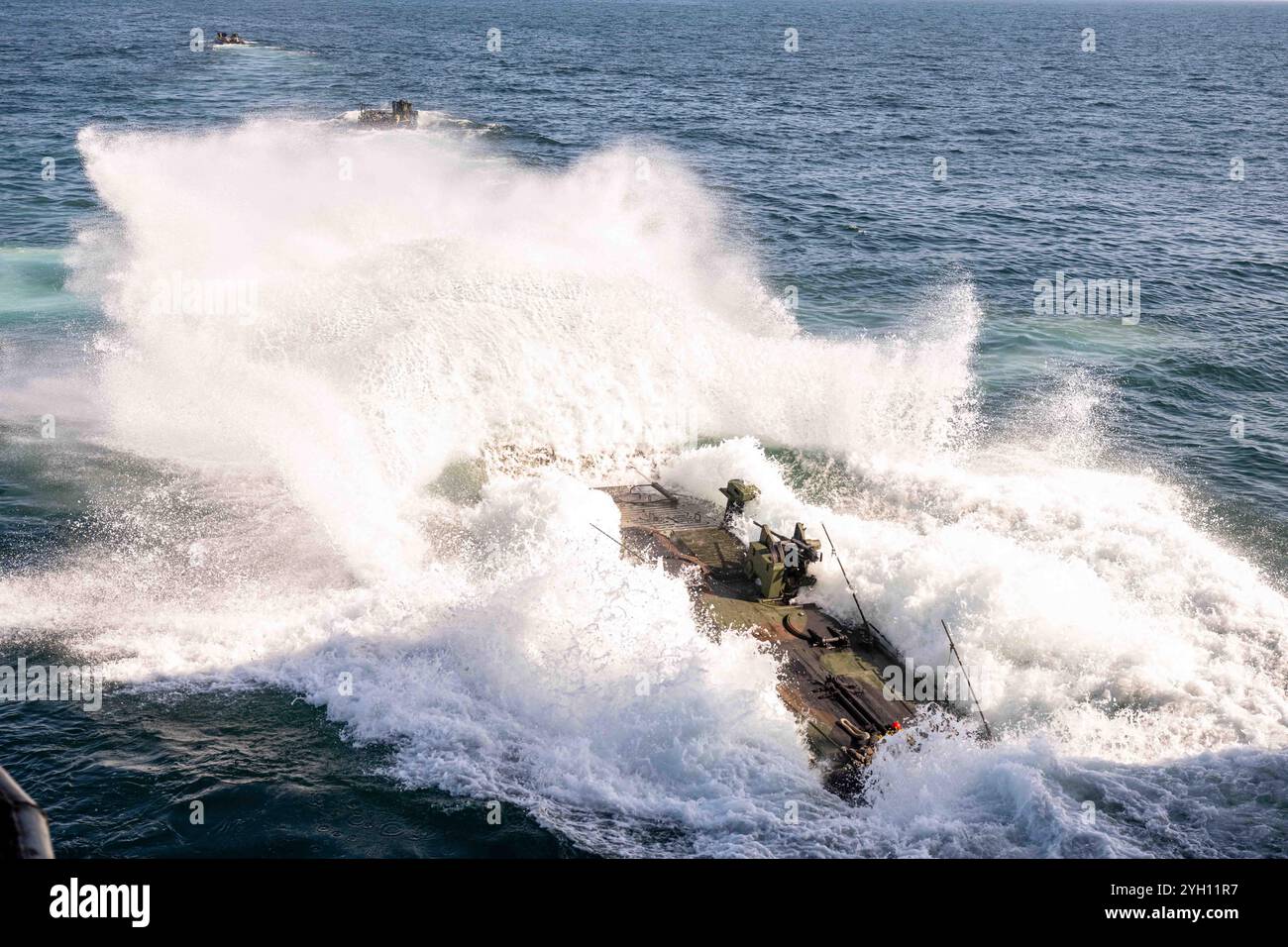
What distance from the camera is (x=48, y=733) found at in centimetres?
2025

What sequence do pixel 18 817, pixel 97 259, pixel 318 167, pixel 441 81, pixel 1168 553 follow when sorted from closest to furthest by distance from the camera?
1. pixel 18 817
2. pixel 1168 553
3. pixel 97 259
4. pixel 318 167
5. pixel 441 81

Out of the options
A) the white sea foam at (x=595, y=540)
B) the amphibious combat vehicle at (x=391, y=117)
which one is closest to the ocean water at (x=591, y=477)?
the white sea foam at (x=595, y=540)

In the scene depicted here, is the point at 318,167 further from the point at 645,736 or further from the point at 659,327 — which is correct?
the point at 645,736

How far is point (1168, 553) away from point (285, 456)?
24347 mm

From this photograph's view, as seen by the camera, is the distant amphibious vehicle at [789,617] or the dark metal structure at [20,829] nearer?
the dark metal structure at [20,829]

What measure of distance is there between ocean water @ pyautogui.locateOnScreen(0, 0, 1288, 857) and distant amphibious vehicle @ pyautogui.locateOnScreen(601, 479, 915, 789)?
2.56 feet

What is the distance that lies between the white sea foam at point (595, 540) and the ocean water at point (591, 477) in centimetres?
12

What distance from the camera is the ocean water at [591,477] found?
19.0m

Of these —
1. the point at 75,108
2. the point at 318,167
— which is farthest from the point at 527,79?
the point at 318,167

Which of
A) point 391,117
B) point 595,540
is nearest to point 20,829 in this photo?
point 595,540

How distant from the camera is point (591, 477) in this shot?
106 ft

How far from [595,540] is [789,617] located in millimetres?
5097

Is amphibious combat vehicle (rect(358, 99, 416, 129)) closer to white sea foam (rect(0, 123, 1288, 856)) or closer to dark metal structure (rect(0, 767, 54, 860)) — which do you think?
white sea foam (rect(0, 123, 1288, 856))

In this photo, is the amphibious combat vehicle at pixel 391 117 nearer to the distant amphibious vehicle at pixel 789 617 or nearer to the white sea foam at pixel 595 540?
the white sea foam at pixel 595 540
